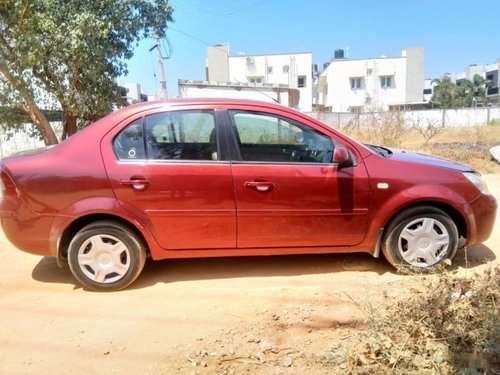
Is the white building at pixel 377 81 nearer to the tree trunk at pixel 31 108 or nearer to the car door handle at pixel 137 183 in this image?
the tree trunk at pixel 31 108

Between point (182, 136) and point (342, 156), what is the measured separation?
1459 mm

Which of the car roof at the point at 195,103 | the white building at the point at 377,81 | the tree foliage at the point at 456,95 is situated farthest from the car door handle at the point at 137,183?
the tree foliage at the point at 456,95

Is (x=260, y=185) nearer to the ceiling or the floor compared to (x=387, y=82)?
nearer to the floor

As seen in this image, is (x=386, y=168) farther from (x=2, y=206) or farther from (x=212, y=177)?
(x=2, y=206)

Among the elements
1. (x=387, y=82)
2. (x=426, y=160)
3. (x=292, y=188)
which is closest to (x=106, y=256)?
(x=292, y=188)

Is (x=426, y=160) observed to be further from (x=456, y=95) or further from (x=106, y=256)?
(x=456, y=95)

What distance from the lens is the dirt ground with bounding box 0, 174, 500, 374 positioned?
277 centimetres

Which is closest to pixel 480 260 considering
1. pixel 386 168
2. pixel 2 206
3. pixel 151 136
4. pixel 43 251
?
pixel 386 168

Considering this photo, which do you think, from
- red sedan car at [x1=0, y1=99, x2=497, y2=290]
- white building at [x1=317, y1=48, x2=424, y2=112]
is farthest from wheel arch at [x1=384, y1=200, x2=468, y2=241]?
white building at [x1=317, y1=48, x2=424, y2=112]

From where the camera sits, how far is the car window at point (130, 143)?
3.72 m

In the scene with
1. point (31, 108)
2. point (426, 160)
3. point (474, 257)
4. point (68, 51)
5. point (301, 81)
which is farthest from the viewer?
point (301, 81)

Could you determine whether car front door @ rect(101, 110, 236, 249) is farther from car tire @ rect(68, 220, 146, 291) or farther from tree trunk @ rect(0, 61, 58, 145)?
tree trunk @ rect(0, 61, 58, 145)

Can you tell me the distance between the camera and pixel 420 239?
396 cm

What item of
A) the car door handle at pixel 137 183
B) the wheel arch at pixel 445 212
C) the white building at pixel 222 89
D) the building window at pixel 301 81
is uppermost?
the building window at pixel 301 81
